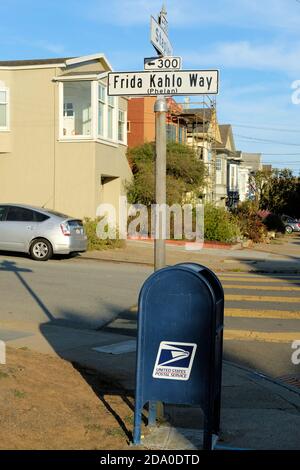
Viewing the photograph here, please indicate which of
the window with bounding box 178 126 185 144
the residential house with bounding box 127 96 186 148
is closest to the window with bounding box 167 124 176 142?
the window with bounding box 178 126 185 144

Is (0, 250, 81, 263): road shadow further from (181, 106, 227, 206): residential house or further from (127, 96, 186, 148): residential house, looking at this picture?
(181, 106, 227, 206): residential house

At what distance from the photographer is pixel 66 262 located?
18.8 metres

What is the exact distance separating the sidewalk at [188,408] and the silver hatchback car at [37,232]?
833cm

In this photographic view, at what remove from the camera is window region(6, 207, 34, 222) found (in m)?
18.8

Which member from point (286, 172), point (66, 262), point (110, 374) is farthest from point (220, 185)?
point (110, 374)

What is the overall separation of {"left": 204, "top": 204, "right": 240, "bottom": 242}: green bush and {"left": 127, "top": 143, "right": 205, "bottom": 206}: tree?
1493 mm

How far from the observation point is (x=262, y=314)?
11.2 meters

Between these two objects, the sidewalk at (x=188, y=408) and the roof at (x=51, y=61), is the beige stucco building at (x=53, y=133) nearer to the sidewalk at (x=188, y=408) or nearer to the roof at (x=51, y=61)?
the roof at (x=51, y=61)

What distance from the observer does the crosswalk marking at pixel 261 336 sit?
9.47 meters

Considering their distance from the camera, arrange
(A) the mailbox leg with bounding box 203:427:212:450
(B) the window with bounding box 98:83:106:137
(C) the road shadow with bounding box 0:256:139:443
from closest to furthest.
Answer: (A) the mailbox leg with bounding box 203:427:212:450, (C) the road shadow with bounding box 0:256:139:443, (B) the window with bounding box 98:83:106:137

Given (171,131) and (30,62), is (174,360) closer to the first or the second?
(30,62)

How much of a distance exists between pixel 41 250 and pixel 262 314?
8.99m
